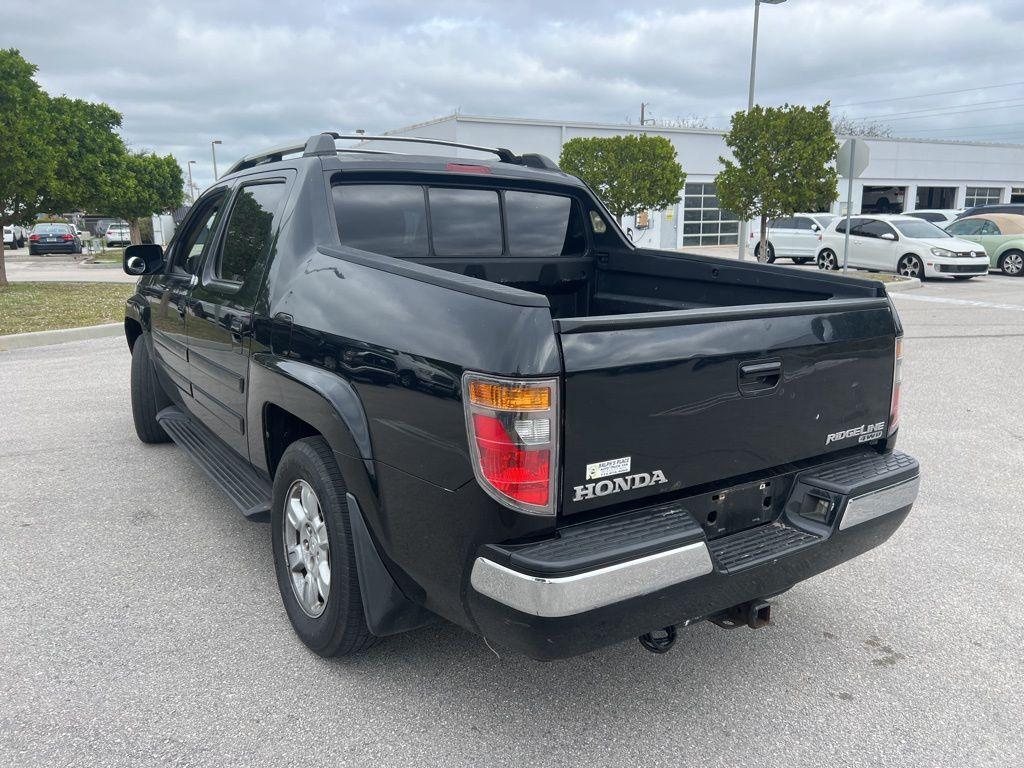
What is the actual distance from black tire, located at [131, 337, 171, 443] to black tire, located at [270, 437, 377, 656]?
2789mm

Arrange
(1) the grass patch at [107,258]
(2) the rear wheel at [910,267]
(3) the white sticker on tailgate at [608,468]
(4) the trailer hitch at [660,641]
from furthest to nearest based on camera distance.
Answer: (1) the grass patch at [107,258]
(2) the rear wheel at [910,267]
(4) the trailer hitch at [660,641]
(3) the white sticker on tailgate at [608,468]

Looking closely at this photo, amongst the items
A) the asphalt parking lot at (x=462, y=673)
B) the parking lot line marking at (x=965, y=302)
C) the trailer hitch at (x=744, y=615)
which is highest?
the parking lot line marking at (x=965, y=302)

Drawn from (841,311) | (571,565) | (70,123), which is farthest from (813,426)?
(70,123)

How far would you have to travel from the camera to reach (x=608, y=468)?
7.45ft

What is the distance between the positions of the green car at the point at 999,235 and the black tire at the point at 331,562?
22.3 meters

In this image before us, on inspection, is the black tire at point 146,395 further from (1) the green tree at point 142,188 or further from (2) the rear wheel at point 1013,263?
(2) the rear wheel at point 1013,263

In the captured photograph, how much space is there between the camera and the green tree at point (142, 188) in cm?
2841

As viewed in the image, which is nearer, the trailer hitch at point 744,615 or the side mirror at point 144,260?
the trailer hitch at point 744,615

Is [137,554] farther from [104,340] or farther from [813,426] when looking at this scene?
[104,340]

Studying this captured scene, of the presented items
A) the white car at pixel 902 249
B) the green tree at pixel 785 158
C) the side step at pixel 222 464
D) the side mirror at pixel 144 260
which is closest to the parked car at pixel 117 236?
the green tree at pixel 785 158

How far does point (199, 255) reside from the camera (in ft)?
14.3

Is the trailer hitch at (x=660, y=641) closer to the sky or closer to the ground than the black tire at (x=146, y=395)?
closer to the ground

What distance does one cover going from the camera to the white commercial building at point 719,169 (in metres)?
30.5

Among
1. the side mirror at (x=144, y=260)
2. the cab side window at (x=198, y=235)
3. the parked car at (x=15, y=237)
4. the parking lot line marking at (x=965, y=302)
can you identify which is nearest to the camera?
the cab side window at (x=198, y=235)
